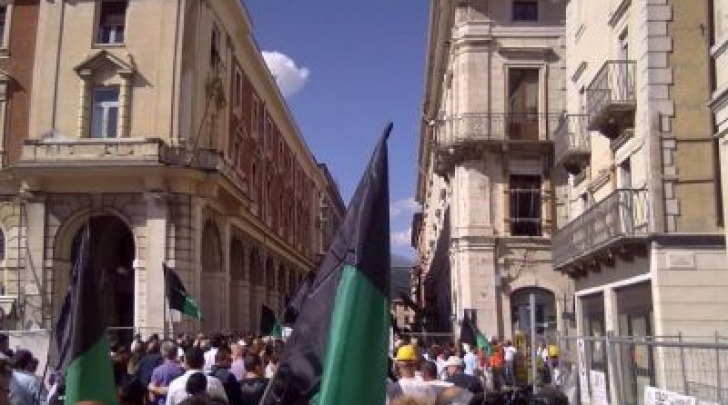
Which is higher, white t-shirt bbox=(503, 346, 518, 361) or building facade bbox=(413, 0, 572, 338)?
building facade bbox=(413, 0, 572, 338)

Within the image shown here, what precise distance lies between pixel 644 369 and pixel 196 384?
4.93 m

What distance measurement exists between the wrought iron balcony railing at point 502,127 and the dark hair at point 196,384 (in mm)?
24131

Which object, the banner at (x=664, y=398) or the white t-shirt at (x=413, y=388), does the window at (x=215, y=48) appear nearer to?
the white t-shirt at (x=413, y=388)

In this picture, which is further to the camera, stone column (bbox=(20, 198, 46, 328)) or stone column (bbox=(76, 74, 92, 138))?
stone column (bbox=(76, 74, 92, 138))

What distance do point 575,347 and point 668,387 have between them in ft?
16.5

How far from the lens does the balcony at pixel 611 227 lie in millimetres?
17047

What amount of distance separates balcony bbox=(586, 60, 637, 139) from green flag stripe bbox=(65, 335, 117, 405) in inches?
501

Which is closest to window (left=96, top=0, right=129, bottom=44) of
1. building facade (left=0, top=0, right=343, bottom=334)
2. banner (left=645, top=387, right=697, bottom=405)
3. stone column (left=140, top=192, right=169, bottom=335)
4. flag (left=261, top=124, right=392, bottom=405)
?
building facade (left=0, top=0, right=343, bottom=334)

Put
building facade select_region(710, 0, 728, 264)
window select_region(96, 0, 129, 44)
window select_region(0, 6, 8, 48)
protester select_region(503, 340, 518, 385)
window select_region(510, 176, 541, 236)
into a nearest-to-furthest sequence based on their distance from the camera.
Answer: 1. building facade select_region(710, 0, 728, 264)
2. protester select_region(503, 340, 518, 385)
3. window select_region(510, 176, 541, 236)
4. window select_region(96, 0, 129, 44)
5. window select_region(0, 6, 8, 48)

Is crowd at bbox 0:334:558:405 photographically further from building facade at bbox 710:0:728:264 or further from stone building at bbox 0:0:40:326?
stone building at bbox 0:0:40:326

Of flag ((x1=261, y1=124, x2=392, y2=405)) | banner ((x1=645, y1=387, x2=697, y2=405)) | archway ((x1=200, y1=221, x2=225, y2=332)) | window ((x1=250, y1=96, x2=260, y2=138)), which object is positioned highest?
window ((x1=250, y1=96, x2=260, y2=138))

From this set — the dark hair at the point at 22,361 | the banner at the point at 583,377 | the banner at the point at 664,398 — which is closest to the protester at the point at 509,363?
the banner at the point at 583,377

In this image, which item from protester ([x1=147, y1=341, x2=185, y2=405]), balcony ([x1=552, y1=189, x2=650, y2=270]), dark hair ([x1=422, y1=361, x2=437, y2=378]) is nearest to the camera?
dark hair ([x1=422, y1=361, x2=437, y2=378])

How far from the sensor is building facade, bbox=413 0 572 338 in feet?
103
